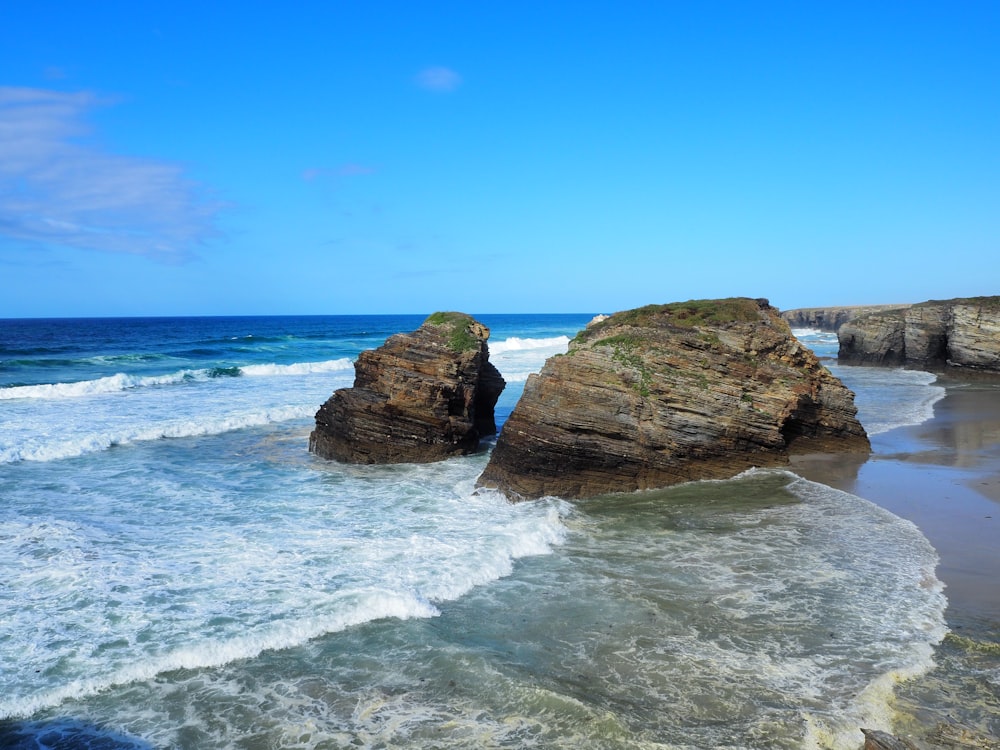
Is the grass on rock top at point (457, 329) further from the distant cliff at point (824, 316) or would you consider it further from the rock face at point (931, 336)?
the distant cliff at point (824, 316)

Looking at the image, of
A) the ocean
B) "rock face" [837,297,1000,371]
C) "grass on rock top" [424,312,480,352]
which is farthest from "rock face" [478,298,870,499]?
"rock face" [837,297,1000,371]

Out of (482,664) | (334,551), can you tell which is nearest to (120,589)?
(334,551)

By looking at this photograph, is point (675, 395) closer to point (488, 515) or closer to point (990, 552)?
point (488, 515)

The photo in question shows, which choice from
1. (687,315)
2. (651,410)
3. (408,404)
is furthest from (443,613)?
(687,315)

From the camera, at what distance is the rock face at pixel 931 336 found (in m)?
35.5

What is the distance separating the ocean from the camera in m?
6.67

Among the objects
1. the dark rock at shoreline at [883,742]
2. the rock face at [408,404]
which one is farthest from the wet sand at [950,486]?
the rock face at [408,404]

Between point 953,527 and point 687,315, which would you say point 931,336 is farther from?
point 953,527

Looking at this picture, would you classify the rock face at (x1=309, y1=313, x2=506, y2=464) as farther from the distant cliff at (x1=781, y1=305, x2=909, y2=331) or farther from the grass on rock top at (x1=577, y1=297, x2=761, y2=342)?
the distant cliff at (x1=781, y1=305, x2=909, y2=331)

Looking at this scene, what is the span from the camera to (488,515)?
13445mm

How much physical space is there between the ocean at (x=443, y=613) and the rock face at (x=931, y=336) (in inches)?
1064

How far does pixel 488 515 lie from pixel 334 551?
10.3 ft

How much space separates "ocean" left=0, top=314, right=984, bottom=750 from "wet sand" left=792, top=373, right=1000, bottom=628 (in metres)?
0.39

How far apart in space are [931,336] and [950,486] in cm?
2986
